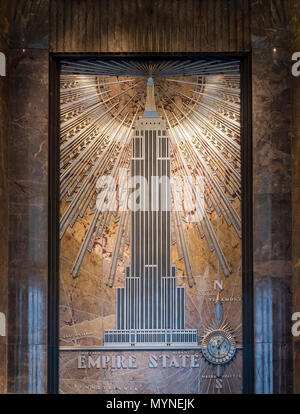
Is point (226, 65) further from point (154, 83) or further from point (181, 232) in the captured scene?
point (181, 232)

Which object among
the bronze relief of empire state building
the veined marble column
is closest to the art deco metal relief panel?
the bronze relief of empire state building

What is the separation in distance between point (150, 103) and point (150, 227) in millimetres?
1178

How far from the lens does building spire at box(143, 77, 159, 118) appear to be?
17.7 feet

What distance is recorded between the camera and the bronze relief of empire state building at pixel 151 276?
5.23 meters

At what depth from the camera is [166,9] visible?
5.34m

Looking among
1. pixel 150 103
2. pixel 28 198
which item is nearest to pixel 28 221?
pixel 28 198

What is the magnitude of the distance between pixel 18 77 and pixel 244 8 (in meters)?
2.20

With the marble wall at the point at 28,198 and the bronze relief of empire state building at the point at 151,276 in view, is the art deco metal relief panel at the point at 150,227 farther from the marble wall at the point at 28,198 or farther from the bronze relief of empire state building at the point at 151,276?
the marble wall at the point at 28,198

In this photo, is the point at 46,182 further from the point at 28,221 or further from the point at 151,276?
the point at 151,276

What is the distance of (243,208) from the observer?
5281 millimetres

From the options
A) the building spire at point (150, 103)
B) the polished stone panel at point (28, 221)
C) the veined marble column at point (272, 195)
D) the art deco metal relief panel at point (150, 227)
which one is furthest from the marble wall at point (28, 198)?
the veined marble column at point (272, 195)

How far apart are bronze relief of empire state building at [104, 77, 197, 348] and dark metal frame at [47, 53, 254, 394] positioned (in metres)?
0.51

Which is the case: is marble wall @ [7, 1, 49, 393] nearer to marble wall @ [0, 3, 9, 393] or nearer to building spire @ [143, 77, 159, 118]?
marble wall @ [0, 3, 9, 393]
